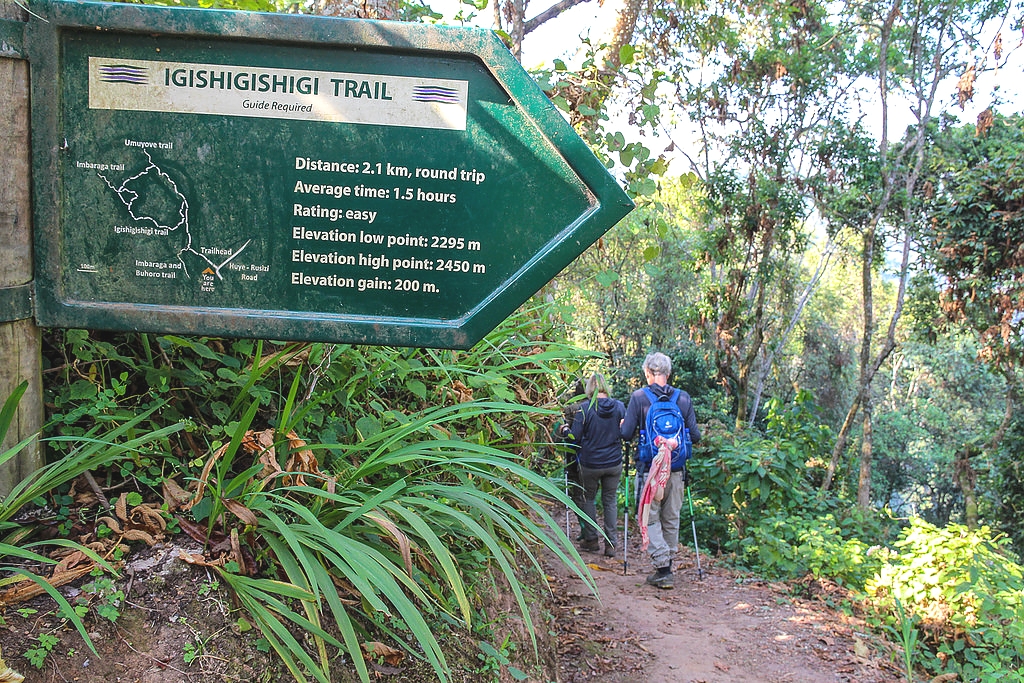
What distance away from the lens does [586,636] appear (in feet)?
15.6

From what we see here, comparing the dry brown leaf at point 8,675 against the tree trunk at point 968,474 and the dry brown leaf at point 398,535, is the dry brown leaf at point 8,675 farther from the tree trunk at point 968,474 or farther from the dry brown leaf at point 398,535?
the tree trunk at point 968,474

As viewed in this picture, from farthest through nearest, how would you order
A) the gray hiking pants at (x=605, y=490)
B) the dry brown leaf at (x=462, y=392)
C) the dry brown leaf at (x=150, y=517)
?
the gray hiking pants at (x=605, y=490) → the dry brown leaf at (x=462, y=392) → the dry brown leaf at (x=150, y=517)

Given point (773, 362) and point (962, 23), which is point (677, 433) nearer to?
point (962, 23)

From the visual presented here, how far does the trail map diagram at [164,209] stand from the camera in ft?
6.48

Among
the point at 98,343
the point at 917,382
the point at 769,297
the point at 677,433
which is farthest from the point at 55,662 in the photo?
the point at 917,382

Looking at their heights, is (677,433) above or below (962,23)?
below

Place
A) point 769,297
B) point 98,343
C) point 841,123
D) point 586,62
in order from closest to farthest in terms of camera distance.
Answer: point 98,343 < point 586,62 < point 841,123 < point 769,297

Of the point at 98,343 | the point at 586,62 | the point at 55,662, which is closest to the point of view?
the point at 55,662

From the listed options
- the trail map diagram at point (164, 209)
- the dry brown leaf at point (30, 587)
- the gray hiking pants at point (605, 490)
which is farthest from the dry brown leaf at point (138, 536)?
the gray hiking pants at point (605, 490)

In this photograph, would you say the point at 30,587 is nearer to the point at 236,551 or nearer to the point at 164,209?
the point at 236,551

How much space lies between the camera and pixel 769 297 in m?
17.7

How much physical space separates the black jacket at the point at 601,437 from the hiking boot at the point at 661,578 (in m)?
1.00

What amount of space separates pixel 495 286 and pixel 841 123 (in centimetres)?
1514

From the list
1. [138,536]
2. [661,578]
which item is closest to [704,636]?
[661,578]
